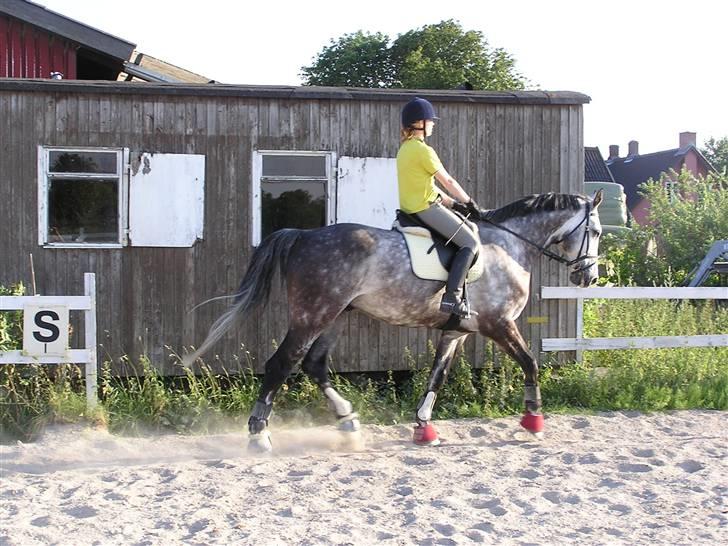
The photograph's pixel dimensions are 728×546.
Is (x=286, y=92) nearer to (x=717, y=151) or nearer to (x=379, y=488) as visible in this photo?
(x=379, y=488)

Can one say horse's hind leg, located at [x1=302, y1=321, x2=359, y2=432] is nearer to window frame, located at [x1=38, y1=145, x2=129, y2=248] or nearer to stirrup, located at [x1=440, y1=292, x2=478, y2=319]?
stirrup, located at [x1=440, y1=292, x2=478, y2=319]

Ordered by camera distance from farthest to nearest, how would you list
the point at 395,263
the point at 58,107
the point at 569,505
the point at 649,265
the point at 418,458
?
the point at 649,265
the point at 58,107
the point at 395,263
the point at 418,458
the point at 569,505

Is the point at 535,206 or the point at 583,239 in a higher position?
the point at 535,206

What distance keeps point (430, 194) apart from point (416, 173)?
8.8 inches

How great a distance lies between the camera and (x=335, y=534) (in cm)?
424

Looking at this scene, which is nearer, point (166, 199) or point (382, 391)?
point (166, 199)

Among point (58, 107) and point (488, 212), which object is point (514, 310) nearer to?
point (488, 212)

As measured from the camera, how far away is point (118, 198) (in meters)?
7.85

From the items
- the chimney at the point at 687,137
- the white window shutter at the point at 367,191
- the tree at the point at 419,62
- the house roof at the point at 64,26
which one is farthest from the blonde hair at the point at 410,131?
the chimney at the point at 687,137

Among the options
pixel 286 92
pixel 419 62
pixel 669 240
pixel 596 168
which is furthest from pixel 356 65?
pixel 286 92

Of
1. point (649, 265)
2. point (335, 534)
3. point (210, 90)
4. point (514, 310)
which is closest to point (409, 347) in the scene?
point (514, 310)

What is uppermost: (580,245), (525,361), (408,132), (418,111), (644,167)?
(644,167)

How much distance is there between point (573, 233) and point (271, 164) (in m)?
3.19

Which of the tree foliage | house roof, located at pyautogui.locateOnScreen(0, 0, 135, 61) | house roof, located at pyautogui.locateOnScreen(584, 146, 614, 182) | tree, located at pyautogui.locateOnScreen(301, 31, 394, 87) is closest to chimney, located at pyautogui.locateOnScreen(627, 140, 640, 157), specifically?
house roof, located at pyautogui.locateOnScreen(584, 146, 614, 182)
